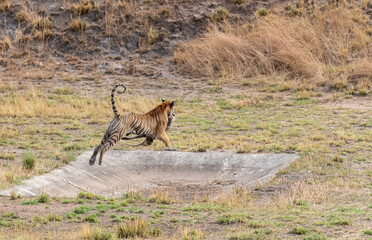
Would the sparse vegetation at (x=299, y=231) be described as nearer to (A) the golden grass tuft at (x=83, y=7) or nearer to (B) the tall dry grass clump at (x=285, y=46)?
(B) the tall dry grass clump at (x=285, y=46)

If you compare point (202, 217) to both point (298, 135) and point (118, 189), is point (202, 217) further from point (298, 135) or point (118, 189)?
point (298, 135)

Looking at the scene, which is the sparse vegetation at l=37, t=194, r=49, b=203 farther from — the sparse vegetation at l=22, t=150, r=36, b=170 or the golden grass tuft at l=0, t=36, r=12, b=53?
the golden grass tuft at l=0, t=36, r=12, b=53

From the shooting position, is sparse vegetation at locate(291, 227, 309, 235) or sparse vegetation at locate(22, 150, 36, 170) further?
sparse vegetation at locate(22, 150, 36, 170)

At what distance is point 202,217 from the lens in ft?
28.0

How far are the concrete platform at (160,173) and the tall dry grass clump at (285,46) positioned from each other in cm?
779

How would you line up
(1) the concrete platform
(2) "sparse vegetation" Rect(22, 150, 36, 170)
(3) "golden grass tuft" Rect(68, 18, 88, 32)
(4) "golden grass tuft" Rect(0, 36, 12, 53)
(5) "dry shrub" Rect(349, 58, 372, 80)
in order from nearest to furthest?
(1) the concrete platform → (2) "sparse vegetation" Rect(22, 150, 36, 170) → (5) "dry shrub" Rect(349, 58, 372, 80) → (4) "golden grass tuft" Rect(0, 36, 12, 53) → (3) "golden grass tuft" Rect(68, 18, 88, 32)

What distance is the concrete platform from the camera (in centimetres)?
1083

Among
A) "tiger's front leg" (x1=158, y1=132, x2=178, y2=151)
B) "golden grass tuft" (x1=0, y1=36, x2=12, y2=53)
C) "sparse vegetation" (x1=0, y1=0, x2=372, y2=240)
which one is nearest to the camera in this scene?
"sparse vegetation" (x1=0, y1=0, x2=372, y2=240)

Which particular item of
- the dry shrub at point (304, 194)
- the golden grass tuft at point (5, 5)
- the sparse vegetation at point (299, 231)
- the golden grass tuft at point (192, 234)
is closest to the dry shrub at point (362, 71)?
the dry shrub at point (304, 194)

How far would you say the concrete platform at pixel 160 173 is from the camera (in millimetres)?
10828

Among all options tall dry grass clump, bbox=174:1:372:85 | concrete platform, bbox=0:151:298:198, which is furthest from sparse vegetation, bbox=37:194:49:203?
tall dry grass clump, bbox=174:1:372:85

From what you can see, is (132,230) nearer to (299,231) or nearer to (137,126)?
(299,231)

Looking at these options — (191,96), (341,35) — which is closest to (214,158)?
(191,96)

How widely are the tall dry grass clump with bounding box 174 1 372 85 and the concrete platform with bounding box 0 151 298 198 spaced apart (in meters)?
7.79
